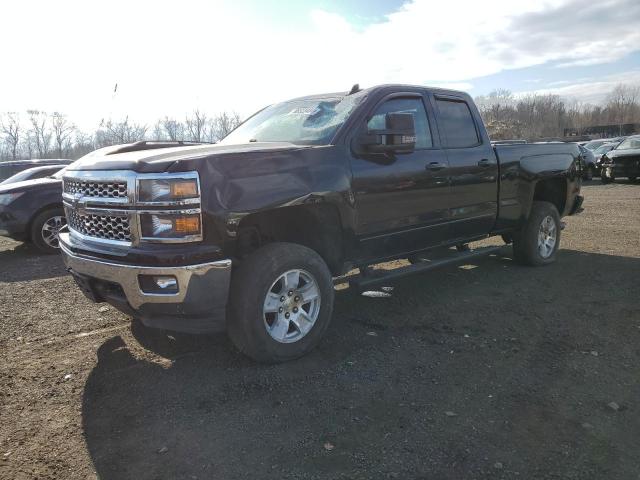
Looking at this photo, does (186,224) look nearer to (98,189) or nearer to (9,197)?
(98,189)

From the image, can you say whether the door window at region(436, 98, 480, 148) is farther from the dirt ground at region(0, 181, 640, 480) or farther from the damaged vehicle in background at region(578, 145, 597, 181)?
the damaged vehicle in background at region(578, 145, 597, 181)

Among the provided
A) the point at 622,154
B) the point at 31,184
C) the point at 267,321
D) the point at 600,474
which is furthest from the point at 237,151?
the point at 622,154

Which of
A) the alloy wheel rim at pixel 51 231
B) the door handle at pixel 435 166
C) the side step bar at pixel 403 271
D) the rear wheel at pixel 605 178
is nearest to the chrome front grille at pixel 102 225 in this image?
the side step bar at pixel 403 271

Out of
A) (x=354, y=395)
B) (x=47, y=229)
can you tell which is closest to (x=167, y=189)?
(x=354, y=395)

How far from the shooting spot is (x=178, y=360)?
13.3 feet

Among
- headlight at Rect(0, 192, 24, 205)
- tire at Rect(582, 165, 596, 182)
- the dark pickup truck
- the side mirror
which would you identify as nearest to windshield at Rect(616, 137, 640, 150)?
tire at Rect(582, 165, 596, 182)

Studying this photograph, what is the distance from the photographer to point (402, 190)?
15.3 ft

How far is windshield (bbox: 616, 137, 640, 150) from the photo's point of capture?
19422 mm

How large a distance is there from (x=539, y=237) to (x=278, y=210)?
13.8 feet

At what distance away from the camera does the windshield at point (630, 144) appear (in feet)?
63.7

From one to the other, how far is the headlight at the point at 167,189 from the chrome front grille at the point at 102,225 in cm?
26

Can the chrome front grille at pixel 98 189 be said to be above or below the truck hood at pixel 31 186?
above

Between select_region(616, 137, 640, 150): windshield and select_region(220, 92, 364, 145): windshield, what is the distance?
18664 mm

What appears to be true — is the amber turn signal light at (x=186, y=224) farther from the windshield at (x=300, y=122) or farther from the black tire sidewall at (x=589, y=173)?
the black tire sidewall at (x=589, y=173)
